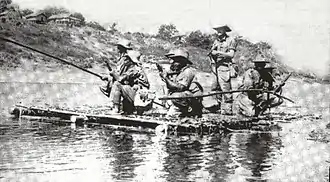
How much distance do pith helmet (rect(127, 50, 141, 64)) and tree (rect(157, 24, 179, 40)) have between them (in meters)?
0.26

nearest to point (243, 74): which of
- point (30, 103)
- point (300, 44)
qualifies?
point (300, 44)

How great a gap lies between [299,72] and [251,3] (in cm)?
64

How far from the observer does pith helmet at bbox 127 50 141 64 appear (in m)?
4.46

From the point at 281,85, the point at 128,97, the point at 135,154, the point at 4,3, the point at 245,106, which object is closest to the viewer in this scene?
the point at 135,154

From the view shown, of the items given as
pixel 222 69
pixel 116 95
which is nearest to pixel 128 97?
pixel 116 95

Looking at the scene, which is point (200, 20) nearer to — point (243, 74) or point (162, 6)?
point (162, 6)

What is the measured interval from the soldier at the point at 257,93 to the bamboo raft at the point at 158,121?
102mm

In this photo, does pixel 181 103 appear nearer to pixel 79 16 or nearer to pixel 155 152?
pixel 155 152

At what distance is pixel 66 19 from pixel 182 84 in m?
0.99

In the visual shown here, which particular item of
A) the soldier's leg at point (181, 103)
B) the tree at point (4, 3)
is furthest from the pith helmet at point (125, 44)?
the tree at point (4, 3)

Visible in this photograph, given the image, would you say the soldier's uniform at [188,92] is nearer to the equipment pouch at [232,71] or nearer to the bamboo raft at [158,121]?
the bamboo raft at [158,121]

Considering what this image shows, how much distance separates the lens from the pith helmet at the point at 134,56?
4.46 m

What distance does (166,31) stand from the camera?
4.33m

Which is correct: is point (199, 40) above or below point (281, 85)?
above
